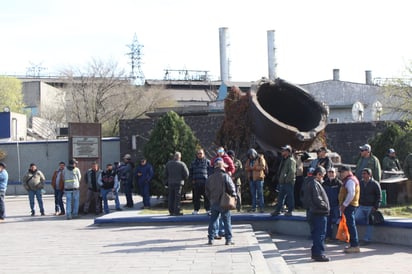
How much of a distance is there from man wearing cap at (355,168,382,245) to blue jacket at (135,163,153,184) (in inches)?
270

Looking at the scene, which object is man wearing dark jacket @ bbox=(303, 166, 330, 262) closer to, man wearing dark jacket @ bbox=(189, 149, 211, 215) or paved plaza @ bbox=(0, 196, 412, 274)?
paved plaza @ bbox=(0, 196, 412, 274)

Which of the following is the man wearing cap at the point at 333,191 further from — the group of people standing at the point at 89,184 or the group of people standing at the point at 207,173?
the group of people standing at the point at 89,184

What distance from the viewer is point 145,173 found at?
58.3ft

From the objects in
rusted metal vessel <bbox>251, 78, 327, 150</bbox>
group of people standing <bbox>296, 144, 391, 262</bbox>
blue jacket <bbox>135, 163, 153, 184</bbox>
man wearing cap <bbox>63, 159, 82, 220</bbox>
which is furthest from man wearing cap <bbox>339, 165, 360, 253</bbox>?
man wearing cap <bbox>63, 159, 82, 220</bbox>

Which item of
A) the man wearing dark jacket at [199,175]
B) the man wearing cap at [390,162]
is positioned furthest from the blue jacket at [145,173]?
the man wearing cap at [390,162]

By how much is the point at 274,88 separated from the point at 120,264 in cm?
924

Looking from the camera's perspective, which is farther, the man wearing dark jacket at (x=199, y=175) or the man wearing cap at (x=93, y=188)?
the man wearing cap at (x=93, y=188)

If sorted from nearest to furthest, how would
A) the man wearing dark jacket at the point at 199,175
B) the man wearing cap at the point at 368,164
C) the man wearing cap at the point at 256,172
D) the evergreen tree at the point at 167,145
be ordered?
1. the man wearing cap at the point at 368,164
2. the man wearing cap at the point at 256,172
3. the man wearing dark jacket at the point at 199,175
4. the evergreen tree at the point at 167,145

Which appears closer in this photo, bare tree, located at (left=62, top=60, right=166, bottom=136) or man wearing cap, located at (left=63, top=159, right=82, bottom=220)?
man wearing cap, located at (left=63, top=159, right=82, bottom=220)

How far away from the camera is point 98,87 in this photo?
48875 mm

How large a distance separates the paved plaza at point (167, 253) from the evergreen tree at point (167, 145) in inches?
129

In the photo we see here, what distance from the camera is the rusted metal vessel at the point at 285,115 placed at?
16.1 m

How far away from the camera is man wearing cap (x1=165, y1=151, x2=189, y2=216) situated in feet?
49.1

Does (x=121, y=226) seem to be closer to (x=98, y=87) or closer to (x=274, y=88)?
(x=274, y=88)
